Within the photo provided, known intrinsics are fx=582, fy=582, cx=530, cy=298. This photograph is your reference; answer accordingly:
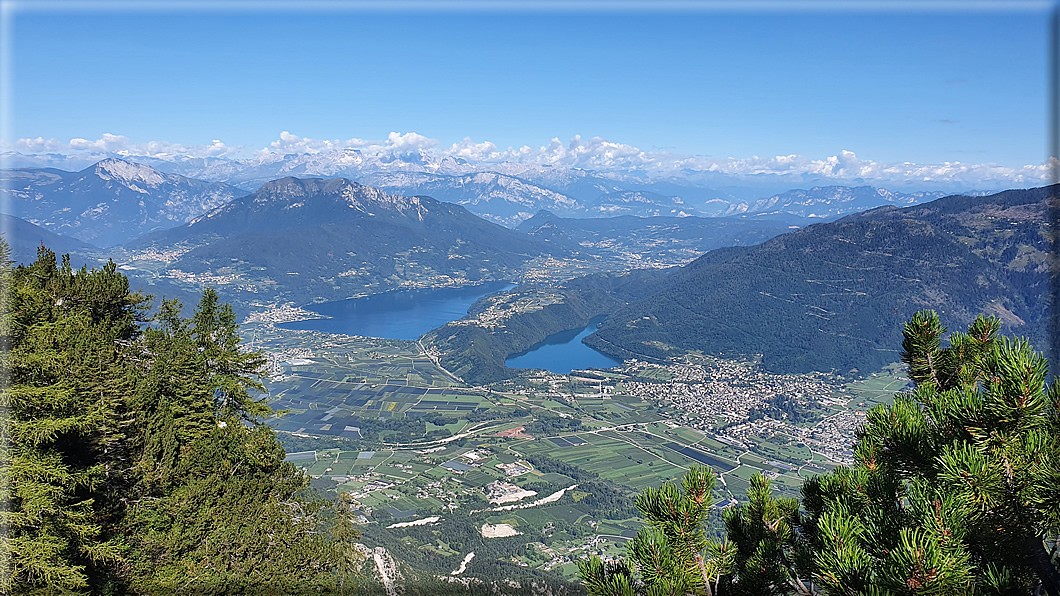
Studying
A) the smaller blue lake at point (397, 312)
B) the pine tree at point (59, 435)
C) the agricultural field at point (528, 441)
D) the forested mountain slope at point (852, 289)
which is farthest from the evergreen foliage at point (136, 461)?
the smaller blue lake at point (397, 312)

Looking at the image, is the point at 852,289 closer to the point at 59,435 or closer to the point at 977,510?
the point at 59,435

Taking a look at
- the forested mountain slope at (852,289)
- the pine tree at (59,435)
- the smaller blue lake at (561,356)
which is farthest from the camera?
the forested mountain slope at (852,289)

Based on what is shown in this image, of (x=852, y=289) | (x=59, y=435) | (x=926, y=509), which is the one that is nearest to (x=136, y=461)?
(x=59, y=435)

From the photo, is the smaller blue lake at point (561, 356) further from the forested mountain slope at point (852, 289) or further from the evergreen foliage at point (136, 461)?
the evergreen foliage at point (136, 461)

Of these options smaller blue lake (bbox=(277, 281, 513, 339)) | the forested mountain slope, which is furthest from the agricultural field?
smaller blue lake (bbox=(277, 281, 513, 339))

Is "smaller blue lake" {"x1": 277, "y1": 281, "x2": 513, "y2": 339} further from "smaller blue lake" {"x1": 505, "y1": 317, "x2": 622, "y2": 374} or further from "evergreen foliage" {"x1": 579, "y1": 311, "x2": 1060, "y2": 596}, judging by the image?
"evergreen foliage" {"x1": 579, "y1": 311, "x2": 1060, "y2": 596}

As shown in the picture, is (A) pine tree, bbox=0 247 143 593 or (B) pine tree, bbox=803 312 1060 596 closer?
(B) pine tree, bbox=803 312 1060 596

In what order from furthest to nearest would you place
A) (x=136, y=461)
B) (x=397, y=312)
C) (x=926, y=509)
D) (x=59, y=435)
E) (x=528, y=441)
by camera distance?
1. (x=397, y=312)
2. (x=528, y=441)
3. (x=136, y=461)
4. (x=59, y=435)
5. (x=926, y=509)
